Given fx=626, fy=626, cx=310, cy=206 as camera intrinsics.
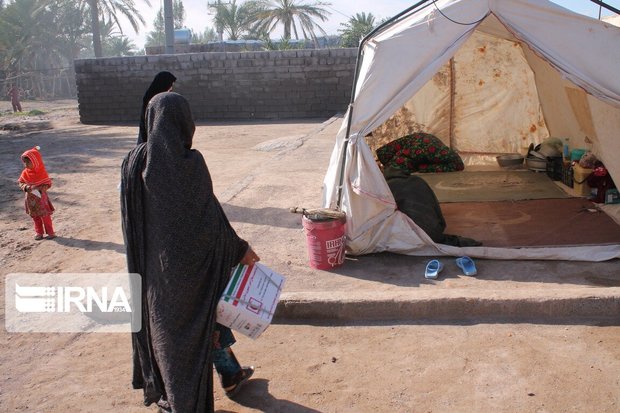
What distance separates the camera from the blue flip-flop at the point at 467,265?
485 centimetres

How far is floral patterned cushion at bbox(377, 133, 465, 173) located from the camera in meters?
8.15

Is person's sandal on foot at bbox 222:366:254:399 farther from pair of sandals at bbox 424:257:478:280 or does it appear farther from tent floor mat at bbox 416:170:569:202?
tent floor mat at bbox 416:170:569:202

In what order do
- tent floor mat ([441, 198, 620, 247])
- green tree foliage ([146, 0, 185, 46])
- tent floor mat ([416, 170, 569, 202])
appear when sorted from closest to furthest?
tent floor mat ([441, 198, 620, 247]), tent floor mat ([416, 170, 569, 202]), green tree foliage ([146, 0, 185, 46])

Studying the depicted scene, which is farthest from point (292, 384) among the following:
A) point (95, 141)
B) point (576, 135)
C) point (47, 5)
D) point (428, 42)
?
point (47, 5)

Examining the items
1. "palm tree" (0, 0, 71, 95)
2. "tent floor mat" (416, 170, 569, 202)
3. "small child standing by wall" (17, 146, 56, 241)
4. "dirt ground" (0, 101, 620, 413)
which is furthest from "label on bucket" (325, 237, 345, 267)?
"palm tree" (0, 0, 71, 95)

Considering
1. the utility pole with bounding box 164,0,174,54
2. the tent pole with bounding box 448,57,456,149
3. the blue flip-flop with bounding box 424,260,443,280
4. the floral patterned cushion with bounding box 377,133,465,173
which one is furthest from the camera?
the utility pole with bounding box 164,0,174,54

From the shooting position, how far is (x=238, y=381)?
11.0 ft

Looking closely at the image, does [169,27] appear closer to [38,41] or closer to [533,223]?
[533,223]

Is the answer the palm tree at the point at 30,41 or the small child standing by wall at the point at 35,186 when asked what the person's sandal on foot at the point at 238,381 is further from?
the palm tree at the point at 30,41

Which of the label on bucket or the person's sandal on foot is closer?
the person's sandal on foot

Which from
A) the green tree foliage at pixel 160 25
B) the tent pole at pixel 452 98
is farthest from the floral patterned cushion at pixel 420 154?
the green tree foliage at pixel 160 25

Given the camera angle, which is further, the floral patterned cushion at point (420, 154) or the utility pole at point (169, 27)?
the utility pole at point (169, 27)

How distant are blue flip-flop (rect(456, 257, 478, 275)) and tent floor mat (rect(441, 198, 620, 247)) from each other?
63 centimetres

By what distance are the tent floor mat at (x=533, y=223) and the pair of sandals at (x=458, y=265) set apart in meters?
0.65
